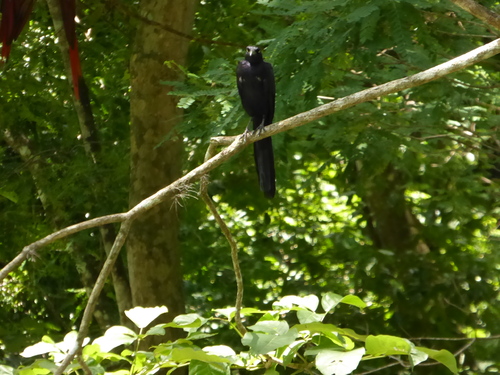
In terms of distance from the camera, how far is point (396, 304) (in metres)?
4.52

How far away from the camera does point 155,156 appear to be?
393 centimetres

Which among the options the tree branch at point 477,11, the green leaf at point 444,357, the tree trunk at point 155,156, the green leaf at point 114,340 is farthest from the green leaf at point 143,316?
the tree trunk at point 155,156

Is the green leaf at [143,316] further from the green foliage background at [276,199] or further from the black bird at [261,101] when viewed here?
the green foliage background at [276,199]

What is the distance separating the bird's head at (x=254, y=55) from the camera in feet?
10.8

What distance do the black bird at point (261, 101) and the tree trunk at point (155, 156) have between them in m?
0.81

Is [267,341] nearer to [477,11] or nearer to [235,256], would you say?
[235,256]

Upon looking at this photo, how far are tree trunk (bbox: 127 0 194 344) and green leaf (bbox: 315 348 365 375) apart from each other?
98.1 inches

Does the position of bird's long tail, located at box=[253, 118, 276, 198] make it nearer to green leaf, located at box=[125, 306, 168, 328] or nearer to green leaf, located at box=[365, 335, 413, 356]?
green leaf, located at box=[125, 306, 168, 328]

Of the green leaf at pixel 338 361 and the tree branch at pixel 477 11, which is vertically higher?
the tree branch at pixel 477 11

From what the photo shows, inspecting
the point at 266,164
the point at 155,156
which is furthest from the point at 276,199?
the point at 266,164

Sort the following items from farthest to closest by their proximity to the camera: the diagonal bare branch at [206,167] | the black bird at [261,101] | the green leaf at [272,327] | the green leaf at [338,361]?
the black bird at [261,101]
the diagonal bare branch at [206,167]
the green leaf at [272,327]
the green leaf at [338,361]

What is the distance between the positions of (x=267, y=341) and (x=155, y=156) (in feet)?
8.41

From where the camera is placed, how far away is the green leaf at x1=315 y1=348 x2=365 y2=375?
1429 millimetres

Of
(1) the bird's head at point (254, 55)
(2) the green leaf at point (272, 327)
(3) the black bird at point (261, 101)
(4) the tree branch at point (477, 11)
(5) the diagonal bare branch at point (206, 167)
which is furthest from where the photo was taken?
(1) the bird's head at point (254, 55)
